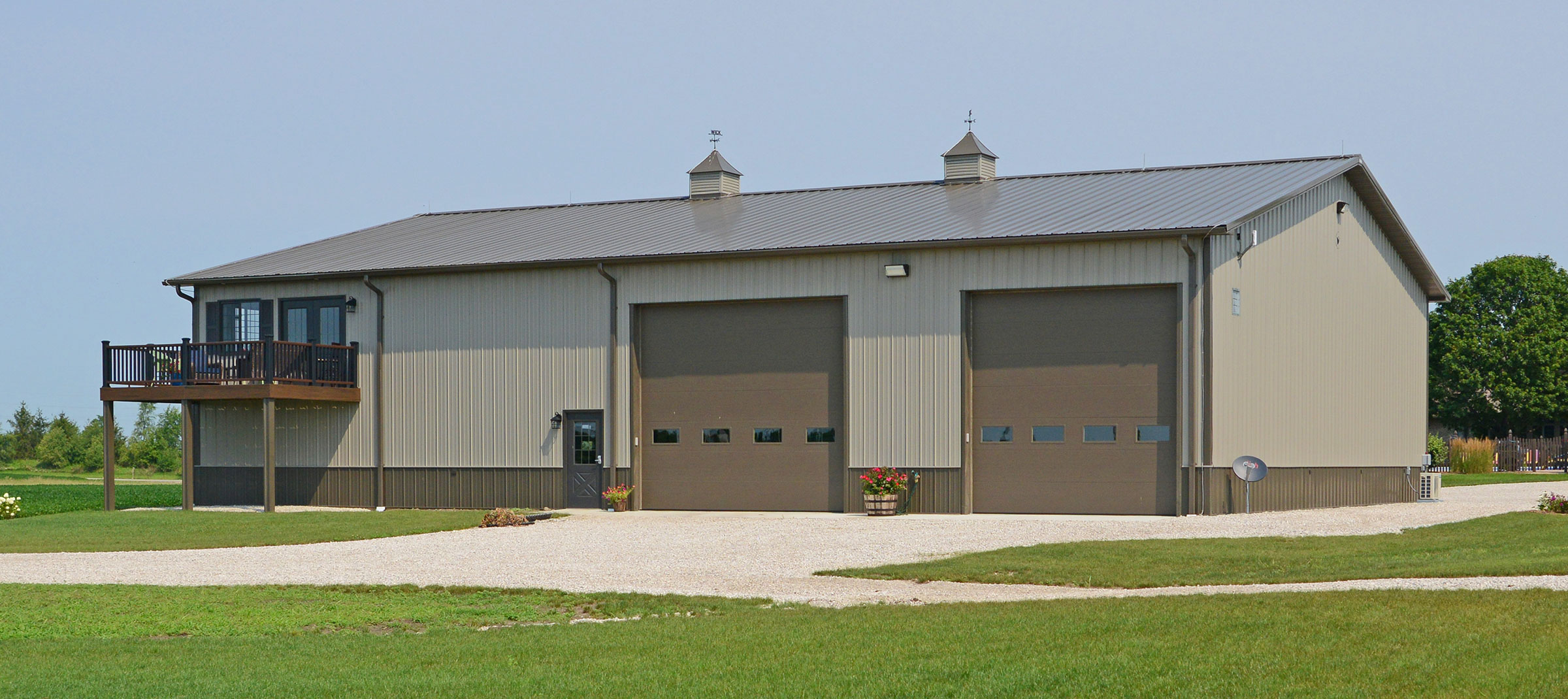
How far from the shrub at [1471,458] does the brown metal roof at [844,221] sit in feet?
50.4

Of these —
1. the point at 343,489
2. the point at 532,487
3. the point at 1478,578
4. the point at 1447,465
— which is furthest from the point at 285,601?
the point at 1447,465

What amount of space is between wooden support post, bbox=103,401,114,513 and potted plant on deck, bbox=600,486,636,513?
952 centimetres

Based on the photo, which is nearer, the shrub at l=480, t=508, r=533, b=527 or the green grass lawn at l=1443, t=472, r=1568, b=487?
the shrub at l=480, t=508, r=533, b=527

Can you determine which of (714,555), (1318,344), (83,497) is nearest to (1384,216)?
(1318,344)

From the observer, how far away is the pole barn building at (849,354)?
84.1 ft

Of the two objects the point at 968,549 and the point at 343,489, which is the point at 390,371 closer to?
the point at 343,489

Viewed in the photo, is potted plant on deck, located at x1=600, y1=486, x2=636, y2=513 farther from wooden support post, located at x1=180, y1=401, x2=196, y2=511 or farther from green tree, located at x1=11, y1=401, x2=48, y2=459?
green tree, located at x1=11, y1=401, x2=48, y2=459

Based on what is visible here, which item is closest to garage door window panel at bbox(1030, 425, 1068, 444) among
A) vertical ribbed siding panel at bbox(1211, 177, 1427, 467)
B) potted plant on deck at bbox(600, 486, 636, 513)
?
vertical ribbed siding panel at bbox(1211, 177, 1427, 467)

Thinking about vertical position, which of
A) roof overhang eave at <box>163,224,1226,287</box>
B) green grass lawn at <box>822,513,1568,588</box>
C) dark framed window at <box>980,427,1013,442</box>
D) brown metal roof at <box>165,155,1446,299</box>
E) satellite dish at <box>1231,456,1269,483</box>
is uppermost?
brown metal roof at <box>165,155,1446,299</box>

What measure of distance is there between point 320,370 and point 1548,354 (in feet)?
150

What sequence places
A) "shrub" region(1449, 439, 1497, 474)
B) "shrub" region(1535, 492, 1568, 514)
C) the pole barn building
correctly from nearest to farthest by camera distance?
"shrub" region(1535, 492, 1568, 514) < the pole barn building < "shrub" region(1449, 439, 1497, 474)

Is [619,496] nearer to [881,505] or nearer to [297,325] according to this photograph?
[881,505]

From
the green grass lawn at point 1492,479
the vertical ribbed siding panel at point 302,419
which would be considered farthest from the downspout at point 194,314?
the green grass lawn at point 1492,479

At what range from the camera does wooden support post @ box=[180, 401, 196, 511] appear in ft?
98.8
